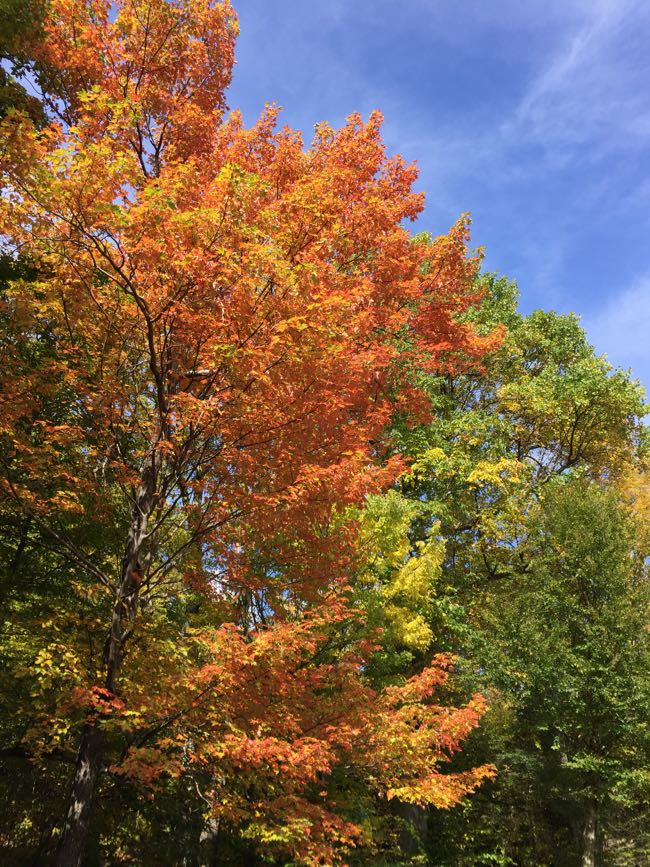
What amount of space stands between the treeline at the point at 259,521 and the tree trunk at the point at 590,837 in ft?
0.27

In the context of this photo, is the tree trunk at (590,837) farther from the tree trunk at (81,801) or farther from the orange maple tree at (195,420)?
the tree trunk at (81,801)

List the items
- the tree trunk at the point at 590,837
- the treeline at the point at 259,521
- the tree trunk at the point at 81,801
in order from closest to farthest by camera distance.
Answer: the tree trunk at the point at 81,801, the treeline at the point at 259,521, the tree trunk at the point at 590,837

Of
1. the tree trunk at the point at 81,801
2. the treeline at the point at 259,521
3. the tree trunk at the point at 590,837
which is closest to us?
the tree trunk at the point at 81,801

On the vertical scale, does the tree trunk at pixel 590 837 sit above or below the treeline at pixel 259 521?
below

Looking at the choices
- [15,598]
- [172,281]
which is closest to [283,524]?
[172,281]

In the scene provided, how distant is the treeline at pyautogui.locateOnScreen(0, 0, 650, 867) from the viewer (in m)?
6.28

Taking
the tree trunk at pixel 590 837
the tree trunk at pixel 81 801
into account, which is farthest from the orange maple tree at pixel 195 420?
the tree trunk at pixel 590 837

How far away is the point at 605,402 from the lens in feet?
57.3

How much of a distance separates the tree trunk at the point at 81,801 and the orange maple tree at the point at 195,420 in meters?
0.02

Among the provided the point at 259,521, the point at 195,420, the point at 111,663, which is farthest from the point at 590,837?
the point at 195,420

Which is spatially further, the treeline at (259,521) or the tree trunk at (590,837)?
the tree trunk at (590,837)

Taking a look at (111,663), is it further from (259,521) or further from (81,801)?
(259,521)

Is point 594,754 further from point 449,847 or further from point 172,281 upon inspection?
point 172,281

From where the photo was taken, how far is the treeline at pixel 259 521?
247 inches
